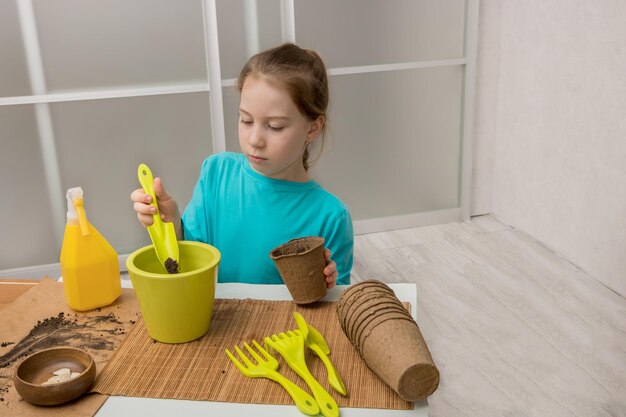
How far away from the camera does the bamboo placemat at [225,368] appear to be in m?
0.83

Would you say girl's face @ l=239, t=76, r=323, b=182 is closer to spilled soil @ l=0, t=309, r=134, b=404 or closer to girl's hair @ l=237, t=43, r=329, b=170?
girl's hair @ l=237, t=43, r=329, b=170

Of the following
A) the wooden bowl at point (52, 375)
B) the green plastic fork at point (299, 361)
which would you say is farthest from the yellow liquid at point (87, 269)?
the green plastic fork at point (299, 361)

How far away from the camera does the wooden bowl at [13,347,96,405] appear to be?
803 mm

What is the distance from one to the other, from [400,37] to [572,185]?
870 mm

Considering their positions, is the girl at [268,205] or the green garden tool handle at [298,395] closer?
the green garden tool handle at [298,395]

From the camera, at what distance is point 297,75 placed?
1242 mm

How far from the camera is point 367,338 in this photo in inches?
33.8

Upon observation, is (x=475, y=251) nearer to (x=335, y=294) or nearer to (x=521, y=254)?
(x=521, y=254)

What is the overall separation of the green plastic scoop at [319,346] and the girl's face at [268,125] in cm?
32

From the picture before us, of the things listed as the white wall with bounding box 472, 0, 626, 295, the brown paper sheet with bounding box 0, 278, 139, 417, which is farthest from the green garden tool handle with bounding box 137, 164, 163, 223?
the white wall with bounding box 472, 0, 626, 295

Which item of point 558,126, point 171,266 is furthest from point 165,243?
point 558,126

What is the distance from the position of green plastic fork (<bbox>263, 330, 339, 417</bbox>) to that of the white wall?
69.8 inches

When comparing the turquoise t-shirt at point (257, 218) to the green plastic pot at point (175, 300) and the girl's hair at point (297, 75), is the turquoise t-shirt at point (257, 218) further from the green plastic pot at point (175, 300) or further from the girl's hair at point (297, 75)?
the green plastic pot at point (175, 300)

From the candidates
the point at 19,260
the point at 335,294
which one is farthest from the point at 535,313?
the point at 19,260
